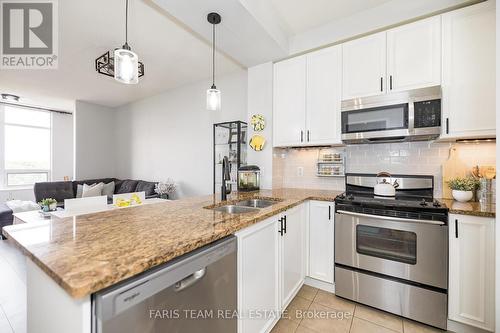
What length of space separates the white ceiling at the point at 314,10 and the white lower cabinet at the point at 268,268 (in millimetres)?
1935

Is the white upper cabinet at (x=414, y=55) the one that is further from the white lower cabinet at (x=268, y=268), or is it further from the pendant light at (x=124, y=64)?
the pendant light at (x=124, y=64)

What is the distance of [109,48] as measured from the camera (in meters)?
2.80

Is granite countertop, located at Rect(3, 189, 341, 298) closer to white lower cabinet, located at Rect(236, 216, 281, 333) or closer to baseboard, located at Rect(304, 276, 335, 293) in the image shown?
white lower cabinet, located at Rect(236, 216, 281, 333)

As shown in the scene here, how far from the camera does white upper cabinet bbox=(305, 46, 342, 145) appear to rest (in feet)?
7.73

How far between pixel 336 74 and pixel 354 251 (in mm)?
1777

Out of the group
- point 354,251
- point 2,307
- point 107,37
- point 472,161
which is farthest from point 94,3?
point 472,161

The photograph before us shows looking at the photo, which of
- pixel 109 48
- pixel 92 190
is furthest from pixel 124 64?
pixel 92 190

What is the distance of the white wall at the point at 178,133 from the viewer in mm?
3637

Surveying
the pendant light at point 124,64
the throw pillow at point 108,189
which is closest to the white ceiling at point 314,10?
the pendant light at point 124,64

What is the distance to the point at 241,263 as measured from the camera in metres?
1.24

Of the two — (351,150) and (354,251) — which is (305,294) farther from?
(351,150)

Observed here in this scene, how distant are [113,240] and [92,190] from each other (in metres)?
4.59

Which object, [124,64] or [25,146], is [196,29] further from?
[25,146]

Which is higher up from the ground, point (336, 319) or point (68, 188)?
point (68, 188)
